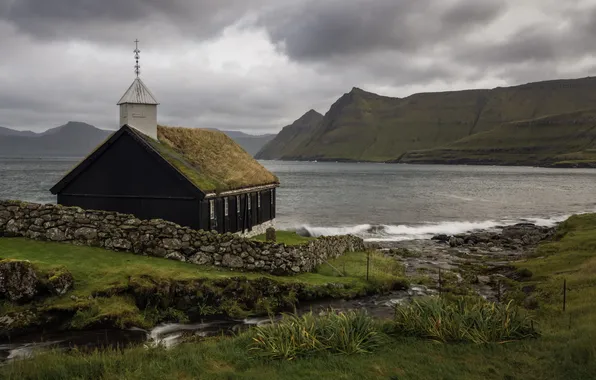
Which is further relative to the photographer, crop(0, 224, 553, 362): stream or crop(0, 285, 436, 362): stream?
crop(0, 224, 553, 362): stream

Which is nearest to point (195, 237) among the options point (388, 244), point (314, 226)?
point (388, 244)

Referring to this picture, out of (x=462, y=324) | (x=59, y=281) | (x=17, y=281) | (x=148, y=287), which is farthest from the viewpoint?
(x=148, y=287)

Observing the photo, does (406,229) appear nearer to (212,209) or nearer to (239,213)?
(239,213)

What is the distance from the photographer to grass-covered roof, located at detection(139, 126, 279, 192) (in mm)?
26516

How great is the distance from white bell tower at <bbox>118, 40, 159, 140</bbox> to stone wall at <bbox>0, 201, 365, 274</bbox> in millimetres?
7509

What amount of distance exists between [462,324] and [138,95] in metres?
23.8

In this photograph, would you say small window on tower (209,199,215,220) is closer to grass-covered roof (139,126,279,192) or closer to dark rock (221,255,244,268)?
grass-covered roof (139,126,279,192)

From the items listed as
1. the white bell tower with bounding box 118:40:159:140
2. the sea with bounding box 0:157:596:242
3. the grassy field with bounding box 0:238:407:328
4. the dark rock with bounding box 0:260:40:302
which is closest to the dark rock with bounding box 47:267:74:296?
the grassy field with bounding box 0:238:407:328

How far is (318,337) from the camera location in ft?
40.6

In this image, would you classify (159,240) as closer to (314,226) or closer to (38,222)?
(38,222)

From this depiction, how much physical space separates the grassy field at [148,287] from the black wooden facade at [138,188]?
464 centimetres

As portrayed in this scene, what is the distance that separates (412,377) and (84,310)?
1258 cm

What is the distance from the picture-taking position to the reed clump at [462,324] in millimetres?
12578

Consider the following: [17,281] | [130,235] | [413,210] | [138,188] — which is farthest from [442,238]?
[17,281]
